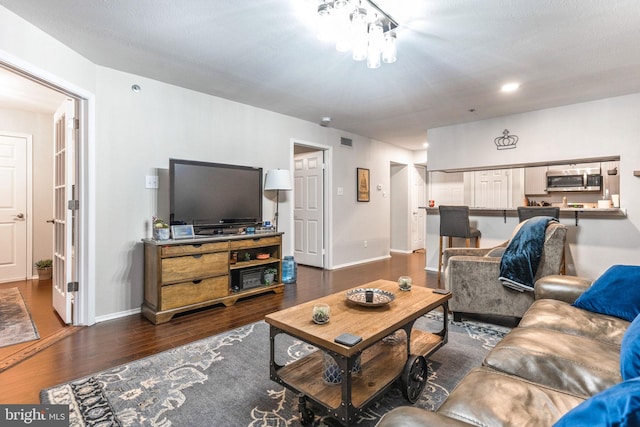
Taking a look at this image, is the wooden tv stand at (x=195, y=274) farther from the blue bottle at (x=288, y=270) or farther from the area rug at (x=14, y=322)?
the area rug at (x=14, y=322)

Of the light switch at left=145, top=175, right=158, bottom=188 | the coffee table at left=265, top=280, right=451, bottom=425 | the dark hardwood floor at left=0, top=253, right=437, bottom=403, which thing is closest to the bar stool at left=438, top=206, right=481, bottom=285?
the dark hardwood floor at left=0, top=253, right=437, bottom=403

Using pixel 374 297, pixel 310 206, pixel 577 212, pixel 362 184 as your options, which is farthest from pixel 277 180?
pixel 577 212

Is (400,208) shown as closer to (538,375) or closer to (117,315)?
(117,315)

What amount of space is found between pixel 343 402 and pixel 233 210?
2.65m

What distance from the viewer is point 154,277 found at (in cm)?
289

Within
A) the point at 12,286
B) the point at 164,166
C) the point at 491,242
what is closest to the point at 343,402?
the point at 164,166

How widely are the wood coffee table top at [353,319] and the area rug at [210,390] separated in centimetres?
41

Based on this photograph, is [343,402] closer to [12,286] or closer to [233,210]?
[233,210]

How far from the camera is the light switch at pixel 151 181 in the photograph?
3201mm

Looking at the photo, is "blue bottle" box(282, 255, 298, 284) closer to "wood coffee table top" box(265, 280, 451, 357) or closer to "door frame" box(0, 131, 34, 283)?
"wood coffee table top" box(265, 280, 451, 357)

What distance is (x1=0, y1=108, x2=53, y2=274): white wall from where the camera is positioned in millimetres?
4441

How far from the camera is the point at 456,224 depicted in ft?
14.4

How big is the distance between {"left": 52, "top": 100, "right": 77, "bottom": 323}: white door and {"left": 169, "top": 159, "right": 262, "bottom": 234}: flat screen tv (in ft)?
2.68

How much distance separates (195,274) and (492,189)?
5.17 m
